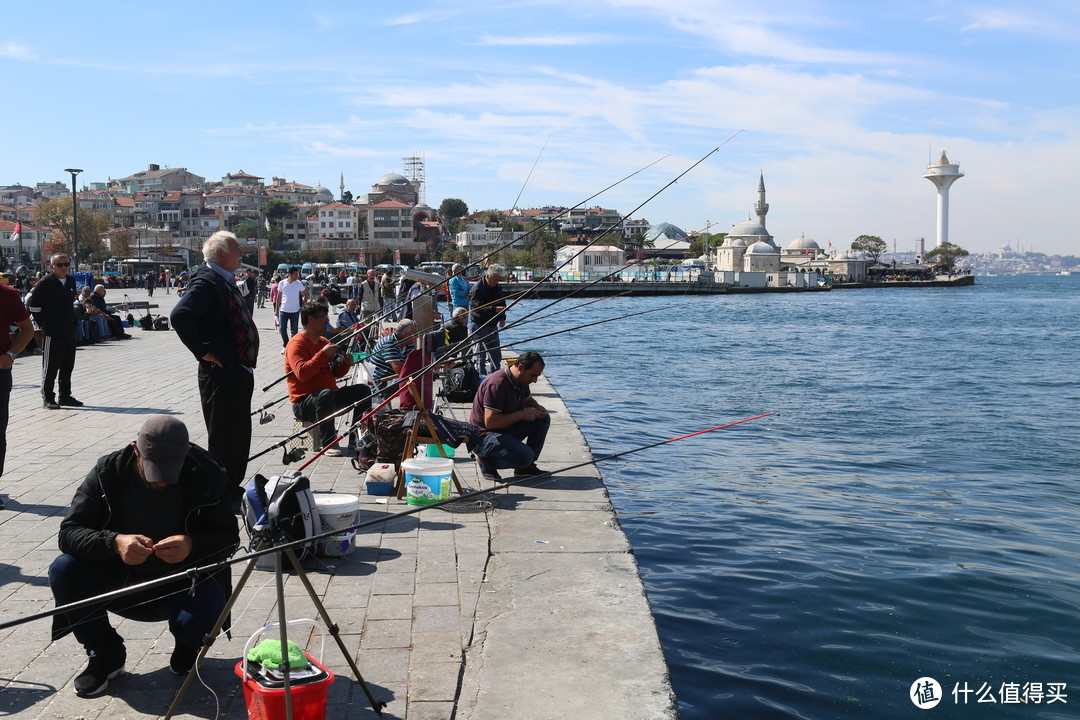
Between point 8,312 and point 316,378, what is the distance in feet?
6.88

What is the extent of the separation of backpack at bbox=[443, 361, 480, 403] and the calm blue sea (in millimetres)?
1545

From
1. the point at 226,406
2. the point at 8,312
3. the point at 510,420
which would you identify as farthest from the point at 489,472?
the point at 8,312

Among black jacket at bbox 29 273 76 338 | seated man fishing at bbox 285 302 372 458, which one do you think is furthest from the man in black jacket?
black jacket at bbox 29 273 76 338

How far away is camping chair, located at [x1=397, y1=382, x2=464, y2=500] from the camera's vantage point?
604 centimetres

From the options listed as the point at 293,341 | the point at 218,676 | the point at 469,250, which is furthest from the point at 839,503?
the point at 469,250

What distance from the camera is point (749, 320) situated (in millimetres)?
49531

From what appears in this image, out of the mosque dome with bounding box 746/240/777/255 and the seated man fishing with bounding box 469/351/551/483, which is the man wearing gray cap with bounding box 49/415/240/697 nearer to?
the seated man fishing with bounding box 469/351/551/483

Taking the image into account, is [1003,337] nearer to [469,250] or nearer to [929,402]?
[929,402]

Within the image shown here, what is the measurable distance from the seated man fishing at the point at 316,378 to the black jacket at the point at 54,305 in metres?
2.84

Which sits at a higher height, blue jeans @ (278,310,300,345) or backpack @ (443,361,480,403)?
blue jeans @ (278,310,300,345)

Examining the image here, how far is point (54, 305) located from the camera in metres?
8.88

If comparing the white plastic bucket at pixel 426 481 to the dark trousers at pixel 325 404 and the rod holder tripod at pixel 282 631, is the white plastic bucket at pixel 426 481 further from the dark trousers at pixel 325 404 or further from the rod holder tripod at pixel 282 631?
the rod holder tripod at pixel 282 631

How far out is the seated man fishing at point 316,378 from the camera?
702 cm

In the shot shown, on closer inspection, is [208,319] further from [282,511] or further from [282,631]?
[282,631]
